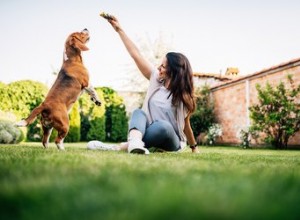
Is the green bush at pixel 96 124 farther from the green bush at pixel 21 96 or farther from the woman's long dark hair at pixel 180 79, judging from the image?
the woman's long dark hair at pixel 180 79

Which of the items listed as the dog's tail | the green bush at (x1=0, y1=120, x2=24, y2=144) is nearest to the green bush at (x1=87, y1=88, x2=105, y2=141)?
the green bush at (x1=0, y1=120, x2=24, y2=144)

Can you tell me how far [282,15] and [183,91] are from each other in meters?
7.50

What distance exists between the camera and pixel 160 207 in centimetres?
108

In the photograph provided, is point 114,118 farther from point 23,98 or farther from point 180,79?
point 180,79

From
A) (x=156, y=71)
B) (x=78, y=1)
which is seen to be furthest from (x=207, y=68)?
(x=156, y=71)

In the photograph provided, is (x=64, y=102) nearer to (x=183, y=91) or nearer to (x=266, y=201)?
(x=183, y=91)

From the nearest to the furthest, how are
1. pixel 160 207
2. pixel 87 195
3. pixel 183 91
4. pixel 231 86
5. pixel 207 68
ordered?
pixel 160 207 < pixel 87 195 < pixel 183 91 < pixel 231 86 < pixel 207 68

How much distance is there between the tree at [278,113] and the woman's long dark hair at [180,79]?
6485 mm

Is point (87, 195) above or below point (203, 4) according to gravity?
below

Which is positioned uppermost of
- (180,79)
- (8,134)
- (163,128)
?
(180,79)

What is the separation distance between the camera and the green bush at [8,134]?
9188mm

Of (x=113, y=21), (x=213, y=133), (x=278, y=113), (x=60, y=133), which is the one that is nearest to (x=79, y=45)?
(x=113, y=21)

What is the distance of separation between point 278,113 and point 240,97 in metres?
3.00

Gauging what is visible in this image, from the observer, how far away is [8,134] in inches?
366
